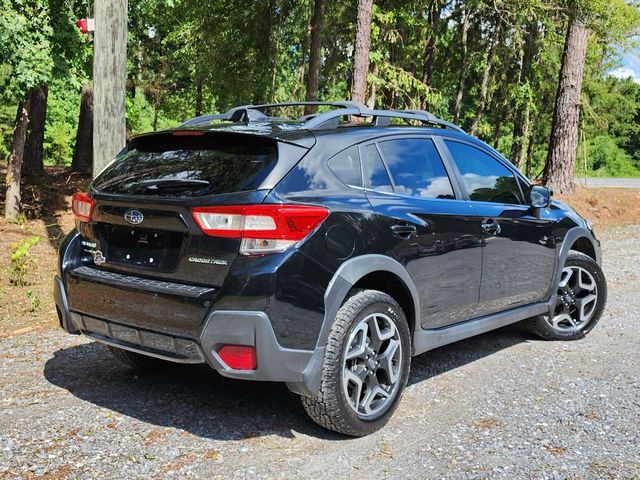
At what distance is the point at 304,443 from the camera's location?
12.1 ft

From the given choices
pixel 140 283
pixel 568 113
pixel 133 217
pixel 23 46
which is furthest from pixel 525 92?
pixel 140 283

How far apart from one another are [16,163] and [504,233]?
8.89 m

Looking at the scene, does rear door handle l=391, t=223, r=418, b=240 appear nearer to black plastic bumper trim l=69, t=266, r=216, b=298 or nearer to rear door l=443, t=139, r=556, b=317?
rear door l=443, t=139, r=556, b=317

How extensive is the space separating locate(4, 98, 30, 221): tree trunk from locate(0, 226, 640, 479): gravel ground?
6283 mm

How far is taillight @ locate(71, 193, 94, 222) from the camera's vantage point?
399 cm

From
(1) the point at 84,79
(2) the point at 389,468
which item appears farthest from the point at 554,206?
(1) the point at 84,79

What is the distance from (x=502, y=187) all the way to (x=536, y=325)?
143 centimetres

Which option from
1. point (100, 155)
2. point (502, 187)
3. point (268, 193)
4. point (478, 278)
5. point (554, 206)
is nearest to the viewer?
point (268, 193)

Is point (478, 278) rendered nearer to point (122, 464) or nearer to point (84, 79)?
point (122, 464)

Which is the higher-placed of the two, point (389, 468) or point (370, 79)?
point (370, 79)

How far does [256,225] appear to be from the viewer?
331cm

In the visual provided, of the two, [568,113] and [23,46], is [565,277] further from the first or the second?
[568,113]

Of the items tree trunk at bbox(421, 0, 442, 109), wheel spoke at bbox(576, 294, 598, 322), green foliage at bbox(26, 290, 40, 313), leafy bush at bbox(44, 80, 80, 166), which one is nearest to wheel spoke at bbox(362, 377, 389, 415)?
wheel spoke at bbox(576, 294, 598, 322)

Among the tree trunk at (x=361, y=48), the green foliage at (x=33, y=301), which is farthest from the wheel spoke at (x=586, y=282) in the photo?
the tree trunk at (x=361, y=48)
